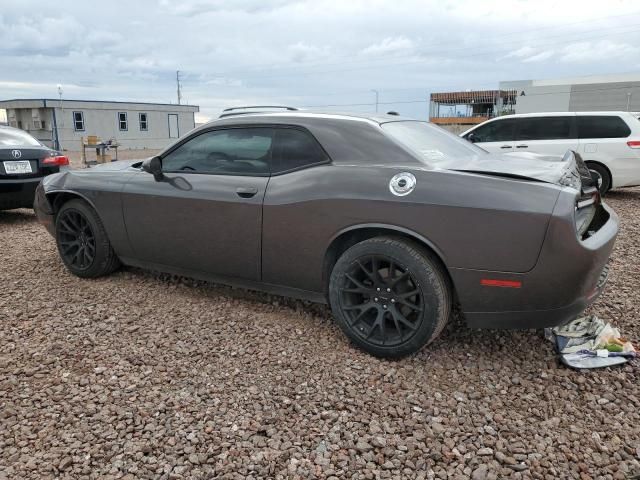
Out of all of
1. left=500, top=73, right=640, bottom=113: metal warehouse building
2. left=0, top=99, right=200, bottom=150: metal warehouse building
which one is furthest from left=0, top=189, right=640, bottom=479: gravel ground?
left=500, top=73, right=640, bottom=113: metal warehouse building

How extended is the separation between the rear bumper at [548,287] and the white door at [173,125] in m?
34.9

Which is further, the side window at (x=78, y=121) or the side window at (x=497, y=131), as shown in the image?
the side window at (x=78, y=121)

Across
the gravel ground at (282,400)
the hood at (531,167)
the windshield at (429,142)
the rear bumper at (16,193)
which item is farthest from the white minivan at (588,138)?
the rear bumper at (16,193)

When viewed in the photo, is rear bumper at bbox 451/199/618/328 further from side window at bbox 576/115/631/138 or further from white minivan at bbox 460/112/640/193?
side window at bbox 576/115/631/138

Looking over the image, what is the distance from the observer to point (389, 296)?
9.78 ft

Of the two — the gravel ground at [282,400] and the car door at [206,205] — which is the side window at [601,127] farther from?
the car door at [206,205]

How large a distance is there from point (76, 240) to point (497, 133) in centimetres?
802

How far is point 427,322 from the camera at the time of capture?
2.86m

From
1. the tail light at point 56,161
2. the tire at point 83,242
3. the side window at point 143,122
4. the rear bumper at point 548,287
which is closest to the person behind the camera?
the rear bumper at point 548,287

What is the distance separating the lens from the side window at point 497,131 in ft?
32.2

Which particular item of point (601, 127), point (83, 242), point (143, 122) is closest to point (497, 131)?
point (601, 127)

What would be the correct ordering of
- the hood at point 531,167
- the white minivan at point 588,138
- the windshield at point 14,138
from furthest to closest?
1. the white minivan at point 588,138
2. the windshield at point 14,138
3. the hood at point 531,167

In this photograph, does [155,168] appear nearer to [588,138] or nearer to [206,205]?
[206,205]

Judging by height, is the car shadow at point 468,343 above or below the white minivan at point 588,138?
below
